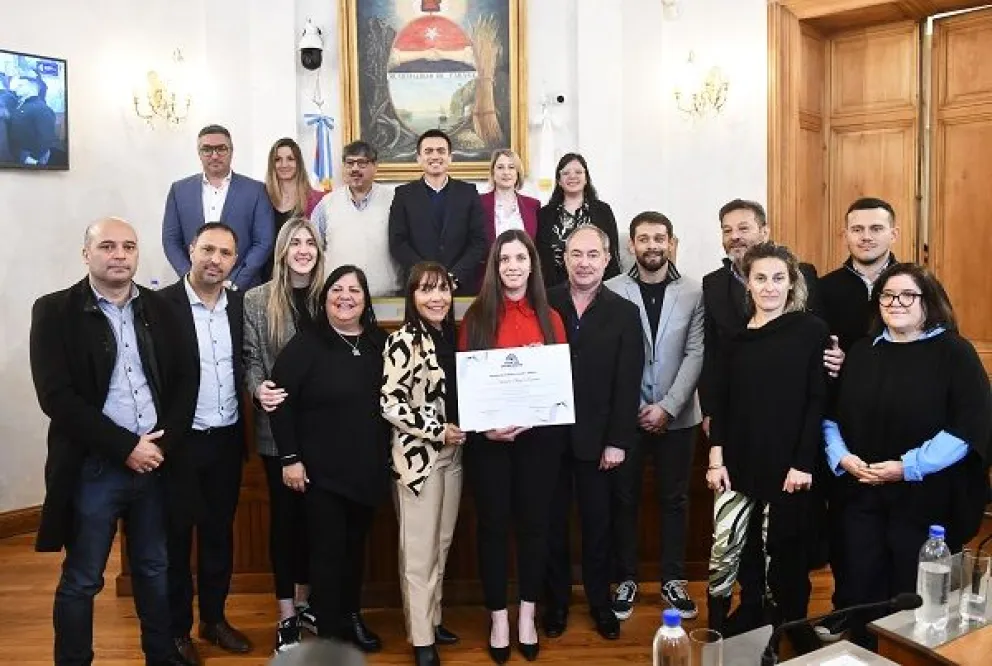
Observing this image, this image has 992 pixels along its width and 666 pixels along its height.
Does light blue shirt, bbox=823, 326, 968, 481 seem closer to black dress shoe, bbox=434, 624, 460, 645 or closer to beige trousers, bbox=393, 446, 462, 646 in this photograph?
beige trousers, bbox=393, 446, 462, 646

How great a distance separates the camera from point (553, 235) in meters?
4.33

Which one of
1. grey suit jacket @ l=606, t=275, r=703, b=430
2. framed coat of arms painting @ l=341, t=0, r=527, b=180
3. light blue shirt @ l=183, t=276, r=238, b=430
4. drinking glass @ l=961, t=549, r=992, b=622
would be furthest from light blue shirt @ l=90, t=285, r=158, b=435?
framed coat of arms painting @ l=341, t=0, r=527, b=180

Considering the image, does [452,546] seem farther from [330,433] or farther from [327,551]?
[330,433]

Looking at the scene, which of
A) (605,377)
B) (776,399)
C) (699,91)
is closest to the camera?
(776,399)

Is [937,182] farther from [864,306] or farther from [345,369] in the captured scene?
[345,369]

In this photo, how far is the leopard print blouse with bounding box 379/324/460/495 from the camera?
125 inches

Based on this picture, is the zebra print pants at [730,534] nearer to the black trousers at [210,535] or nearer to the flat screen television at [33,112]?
the black trousers at [210,535]

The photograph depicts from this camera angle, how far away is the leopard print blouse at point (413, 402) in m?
3.17

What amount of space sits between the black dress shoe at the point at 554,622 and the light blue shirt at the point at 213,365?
1.47 metres

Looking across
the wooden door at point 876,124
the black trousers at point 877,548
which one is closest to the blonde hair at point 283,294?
the black trousers at point 877,548

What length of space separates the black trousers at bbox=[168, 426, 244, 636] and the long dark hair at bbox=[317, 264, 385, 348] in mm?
574

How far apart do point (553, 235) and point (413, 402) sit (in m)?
1.46

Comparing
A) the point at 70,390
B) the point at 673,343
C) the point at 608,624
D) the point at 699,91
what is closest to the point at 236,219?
the point at 70,390

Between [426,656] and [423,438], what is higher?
[423,438]
